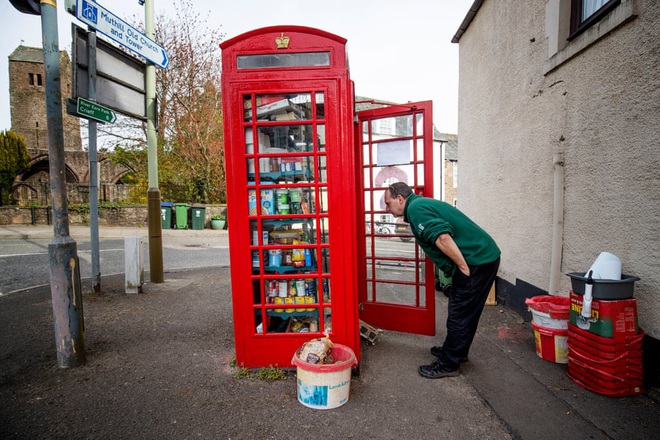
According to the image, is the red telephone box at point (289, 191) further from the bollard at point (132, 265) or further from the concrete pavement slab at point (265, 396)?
the bollard at point (132, 265)

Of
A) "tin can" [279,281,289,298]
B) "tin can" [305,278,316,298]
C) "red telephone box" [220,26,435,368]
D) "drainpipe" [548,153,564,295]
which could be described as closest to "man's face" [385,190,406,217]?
"red telephone box" [220,26,435,368]

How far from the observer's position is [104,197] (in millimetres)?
22516

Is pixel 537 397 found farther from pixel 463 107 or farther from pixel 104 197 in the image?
pixel 104 197

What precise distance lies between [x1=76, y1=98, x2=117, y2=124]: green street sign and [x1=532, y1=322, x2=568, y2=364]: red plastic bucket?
5.76m

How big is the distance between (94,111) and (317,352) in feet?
13.6

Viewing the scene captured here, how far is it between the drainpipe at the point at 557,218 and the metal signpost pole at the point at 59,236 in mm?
5144

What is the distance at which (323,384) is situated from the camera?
2721 millimetres

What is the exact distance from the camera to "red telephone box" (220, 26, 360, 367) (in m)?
3.10

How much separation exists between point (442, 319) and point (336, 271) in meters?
2.51

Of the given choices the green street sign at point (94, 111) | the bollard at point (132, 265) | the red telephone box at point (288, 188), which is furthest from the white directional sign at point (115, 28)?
the bollard at point (132, 265)

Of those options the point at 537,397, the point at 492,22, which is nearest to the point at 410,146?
the point at 537,397

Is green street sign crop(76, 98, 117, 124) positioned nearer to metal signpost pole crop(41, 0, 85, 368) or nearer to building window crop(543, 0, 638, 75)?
metal signpost pole crop(41, 0, 85, 368)

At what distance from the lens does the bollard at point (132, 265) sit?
229 inches

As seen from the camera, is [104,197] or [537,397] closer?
[537,397]
